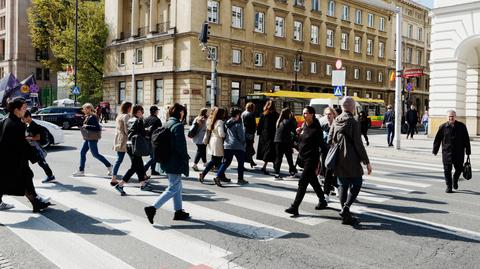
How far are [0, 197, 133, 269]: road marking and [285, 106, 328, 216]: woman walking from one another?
2.95 metres

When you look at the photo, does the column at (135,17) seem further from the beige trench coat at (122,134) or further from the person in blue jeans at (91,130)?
the beige trench coat at (122,134)

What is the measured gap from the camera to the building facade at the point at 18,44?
6406 centimetres

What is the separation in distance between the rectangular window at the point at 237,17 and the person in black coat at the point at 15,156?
3310cm

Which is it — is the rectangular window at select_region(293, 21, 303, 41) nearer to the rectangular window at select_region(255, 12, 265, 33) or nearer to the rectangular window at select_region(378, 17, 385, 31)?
the rectangular window at select_region(255, 12, 265, 33)

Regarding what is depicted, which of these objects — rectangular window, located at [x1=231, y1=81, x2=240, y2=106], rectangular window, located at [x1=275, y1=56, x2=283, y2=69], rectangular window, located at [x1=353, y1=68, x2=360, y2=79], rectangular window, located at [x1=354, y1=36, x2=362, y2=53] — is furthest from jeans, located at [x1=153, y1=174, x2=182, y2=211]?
rectangular window, located at [x1=354, y1=36, x2=362, y2=53]

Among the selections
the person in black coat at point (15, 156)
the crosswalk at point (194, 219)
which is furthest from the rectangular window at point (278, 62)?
the person in black coat at point (15, 156)

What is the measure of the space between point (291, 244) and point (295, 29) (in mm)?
39921

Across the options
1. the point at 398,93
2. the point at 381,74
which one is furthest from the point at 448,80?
the point at 381,74

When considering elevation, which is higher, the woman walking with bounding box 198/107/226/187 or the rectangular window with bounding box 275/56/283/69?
the rectangular window with bounding box 275/56/283/69

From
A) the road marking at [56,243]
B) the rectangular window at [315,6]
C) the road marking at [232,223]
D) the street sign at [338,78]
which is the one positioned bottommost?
the road marking at [56,243]

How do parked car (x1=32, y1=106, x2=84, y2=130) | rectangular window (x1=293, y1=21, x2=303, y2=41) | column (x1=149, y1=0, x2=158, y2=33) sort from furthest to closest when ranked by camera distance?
rectangular window (x1=293, y1=21, x2=303, y2=41)
column (x1=149, y1=0, x2=158, y2=33)
parked car (x1=32, y1=106, x2=84, y2=130)

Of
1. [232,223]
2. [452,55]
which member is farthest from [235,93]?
[232,223]

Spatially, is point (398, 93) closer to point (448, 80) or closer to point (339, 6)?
point (448, 80)

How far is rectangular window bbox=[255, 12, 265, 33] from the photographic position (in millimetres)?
40088
